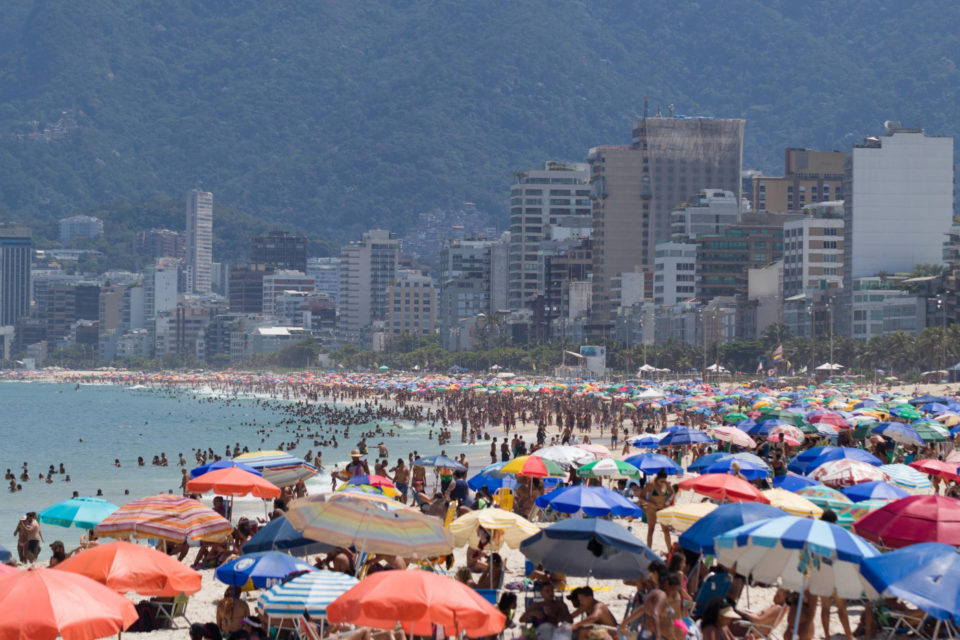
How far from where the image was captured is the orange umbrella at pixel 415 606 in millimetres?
12461

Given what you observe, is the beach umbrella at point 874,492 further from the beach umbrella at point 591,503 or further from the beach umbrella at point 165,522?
the beach umbrella at point 165,522

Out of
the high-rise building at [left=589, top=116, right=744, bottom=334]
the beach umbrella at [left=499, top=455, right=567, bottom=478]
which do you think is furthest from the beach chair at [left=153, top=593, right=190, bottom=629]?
the high-rise building at [left=589, top=116, right=744, bottom=334]

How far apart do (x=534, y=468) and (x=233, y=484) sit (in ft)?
18.1

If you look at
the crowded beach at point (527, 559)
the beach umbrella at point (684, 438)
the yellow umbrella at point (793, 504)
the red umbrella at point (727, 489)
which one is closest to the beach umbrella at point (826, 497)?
the crowded beach at point (527, 559)

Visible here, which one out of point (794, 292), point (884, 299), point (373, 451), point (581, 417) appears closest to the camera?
point (373, 451)

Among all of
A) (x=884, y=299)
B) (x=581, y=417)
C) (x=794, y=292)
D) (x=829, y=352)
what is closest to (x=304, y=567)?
(x=581, y=417)

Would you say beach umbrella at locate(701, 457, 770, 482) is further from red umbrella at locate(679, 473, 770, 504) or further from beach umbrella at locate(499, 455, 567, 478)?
red umbrella at locate(679, 473, 770, 504)

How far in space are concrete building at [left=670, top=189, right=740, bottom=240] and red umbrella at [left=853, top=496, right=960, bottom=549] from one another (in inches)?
6092

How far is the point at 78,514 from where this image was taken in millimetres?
21766

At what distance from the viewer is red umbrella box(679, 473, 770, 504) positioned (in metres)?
19.9

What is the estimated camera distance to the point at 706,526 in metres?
Result: 16.0

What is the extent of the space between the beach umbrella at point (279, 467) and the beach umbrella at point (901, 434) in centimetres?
1393

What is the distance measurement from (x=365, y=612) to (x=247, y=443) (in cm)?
6262

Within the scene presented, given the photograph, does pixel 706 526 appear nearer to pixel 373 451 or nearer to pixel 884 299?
pixel 373 451
